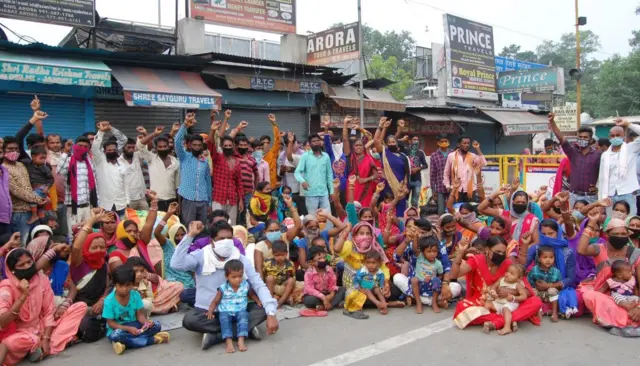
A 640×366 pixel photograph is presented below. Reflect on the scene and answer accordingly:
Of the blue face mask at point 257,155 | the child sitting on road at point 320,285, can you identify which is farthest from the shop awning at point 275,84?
the child sitting on road at point 320,285

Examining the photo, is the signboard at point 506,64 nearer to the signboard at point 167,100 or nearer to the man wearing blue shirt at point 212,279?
the signboard at point 167,100

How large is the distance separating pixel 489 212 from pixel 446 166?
2.51 meters

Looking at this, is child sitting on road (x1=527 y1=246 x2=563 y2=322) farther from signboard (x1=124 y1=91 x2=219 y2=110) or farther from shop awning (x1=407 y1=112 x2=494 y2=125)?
shop awning (x1=407 y1=112 x2=494 y2=125)

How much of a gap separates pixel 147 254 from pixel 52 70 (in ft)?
17.3

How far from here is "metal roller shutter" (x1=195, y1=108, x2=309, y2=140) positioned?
12795 mm

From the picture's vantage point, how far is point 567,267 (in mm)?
5707

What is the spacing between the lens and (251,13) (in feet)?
44.9

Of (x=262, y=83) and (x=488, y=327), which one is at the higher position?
(x=262, y=83)

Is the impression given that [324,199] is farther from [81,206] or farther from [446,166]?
[81,206]

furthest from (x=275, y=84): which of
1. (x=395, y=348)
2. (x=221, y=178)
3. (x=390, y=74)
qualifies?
(x=390, y=74)

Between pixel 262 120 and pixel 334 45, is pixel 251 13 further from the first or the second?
pixel 262 120

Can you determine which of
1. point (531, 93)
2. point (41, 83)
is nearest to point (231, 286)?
point (41, 83)

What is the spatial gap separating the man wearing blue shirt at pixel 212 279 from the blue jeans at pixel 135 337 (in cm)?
30

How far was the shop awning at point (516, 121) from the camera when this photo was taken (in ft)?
67.4
